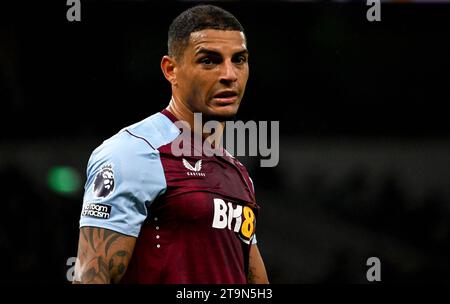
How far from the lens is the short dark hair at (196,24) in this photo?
144 inches

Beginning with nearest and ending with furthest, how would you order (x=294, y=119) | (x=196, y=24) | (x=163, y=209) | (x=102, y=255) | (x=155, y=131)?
(x=102, y=255)
(x=163, y=209)
(x=155, y=131)
(x=196, y=24)
(x=294, y=119)

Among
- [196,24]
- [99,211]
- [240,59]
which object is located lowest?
[99,211]

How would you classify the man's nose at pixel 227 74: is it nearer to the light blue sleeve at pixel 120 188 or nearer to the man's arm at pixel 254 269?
the light blue sleeve at pixel 120 188

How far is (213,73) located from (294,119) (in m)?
6.59

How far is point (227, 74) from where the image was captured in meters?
3.58

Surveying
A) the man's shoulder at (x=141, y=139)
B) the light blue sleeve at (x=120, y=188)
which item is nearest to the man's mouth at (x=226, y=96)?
the man's shoulder at (x=141, y=139)

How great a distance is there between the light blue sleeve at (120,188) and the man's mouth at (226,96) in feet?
1.64

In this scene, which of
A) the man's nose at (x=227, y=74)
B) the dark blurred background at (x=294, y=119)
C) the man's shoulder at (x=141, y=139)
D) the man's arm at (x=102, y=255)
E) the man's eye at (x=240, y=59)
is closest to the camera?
the man's arm at (x=102, y=255)

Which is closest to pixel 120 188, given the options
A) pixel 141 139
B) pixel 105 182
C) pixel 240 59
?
pixel 105 182

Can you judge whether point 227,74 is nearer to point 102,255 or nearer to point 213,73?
point 213,73

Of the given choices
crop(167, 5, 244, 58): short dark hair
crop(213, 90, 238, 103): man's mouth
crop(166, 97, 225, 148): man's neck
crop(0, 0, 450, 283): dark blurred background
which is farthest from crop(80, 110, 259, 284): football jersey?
crop(0, 0, 450, 283): dark blurred background

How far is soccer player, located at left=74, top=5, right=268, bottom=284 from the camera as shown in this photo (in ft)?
10.4

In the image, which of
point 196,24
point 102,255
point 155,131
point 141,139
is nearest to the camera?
point 102,255
